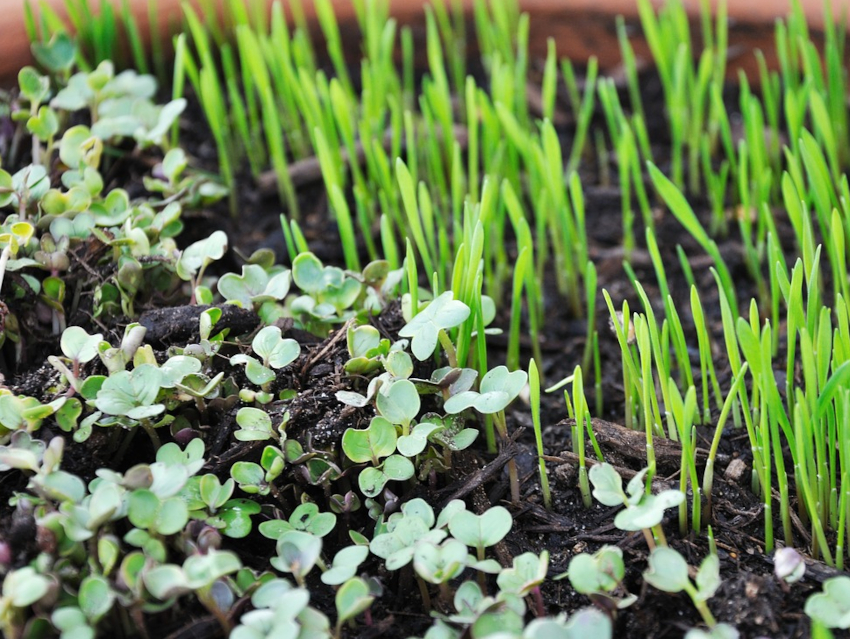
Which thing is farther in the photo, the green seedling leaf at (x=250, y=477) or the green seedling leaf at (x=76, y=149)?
the green seedling leaf at (x=76, y=149)

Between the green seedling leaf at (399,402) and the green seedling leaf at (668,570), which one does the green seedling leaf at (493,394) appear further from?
the green seedling leaf at (668,570)

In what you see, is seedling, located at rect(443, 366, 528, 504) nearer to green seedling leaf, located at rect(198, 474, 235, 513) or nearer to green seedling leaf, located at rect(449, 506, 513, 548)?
green seedling leaf, located at rect(449, 506, 513, 548)

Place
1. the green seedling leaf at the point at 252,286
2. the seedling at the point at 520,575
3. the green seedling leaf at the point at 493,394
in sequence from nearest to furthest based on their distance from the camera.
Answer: the seedling at the point at 520,575 → the green seedling leaf at the point at 493,394 → the green seedling leaf at the point at 252,286

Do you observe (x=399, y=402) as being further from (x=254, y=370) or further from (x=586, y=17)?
(x=586, y=17)

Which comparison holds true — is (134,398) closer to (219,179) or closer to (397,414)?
(397,414)

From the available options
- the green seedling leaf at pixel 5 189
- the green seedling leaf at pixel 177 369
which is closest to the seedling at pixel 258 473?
the green seedling leaf at pixel 177 369

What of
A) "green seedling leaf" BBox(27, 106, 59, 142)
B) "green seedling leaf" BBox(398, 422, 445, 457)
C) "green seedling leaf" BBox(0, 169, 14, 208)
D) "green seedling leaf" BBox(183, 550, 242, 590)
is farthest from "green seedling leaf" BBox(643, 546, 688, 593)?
"green seedling leaf" BBox(27, 106, 59, 142)

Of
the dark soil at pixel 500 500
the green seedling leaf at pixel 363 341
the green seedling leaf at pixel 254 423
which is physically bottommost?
the dark soil at pixel 500 500
